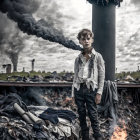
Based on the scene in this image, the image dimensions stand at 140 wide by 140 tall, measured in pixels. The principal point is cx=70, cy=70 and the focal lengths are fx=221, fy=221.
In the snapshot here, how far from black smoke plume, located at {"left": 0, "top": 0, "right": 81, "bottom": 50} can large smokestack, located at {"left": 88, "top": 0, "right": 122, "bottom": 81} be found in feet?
7.59

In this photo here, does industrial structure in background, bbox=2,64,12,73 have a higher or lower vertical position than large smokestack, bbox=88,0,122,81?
lower

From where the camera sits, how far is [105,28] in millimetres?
5242

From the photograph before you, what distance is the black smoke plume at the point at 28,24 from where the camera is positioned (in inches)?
300

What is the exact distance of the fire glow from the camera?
466 centimetres

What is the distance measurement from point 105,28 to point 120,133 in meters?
2.42

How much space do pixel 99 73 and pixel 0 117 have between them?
223 cm

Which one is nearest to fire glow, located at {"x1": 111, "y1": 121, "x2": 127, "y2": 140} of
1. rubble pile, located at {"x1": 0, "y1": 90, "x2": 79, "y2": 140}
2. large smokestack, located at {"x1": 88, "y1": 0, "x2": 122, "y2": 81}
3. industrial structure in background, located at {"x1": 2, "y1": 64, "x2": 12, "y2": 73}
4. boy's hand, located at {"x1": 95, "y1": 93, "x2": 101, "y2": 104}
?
rubble pile, located at {"x1": 0, "y1": 90, "x2": 79, "y2": 140}

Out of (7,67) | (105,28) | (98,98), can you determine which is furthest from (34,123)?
(7,67)

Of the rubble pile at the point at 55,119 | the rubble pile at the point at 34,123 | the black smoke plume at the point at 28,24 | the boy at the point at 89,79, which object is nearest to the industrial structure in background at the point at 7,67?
the black smoke plume at the point at 28,24

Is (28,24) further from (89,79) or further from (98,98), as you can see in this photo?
(98,98)

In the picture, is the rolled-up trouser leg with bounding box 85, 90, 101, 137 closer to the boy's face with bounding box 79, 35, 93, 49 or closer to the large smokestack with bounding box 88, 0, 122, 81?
the boy's face with bounding box 79, 35, 93, 49

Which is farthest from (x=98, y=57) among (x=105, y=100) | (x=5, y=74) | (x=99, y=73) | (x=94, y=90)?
(x=5, y=74)

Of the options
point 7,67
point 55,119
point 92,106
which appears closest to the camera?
point 92,106

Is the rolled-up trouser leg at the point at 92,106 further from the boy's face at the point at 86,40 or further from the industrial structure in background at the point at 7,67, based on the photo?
the industrial structure in background at the point at 7,67
